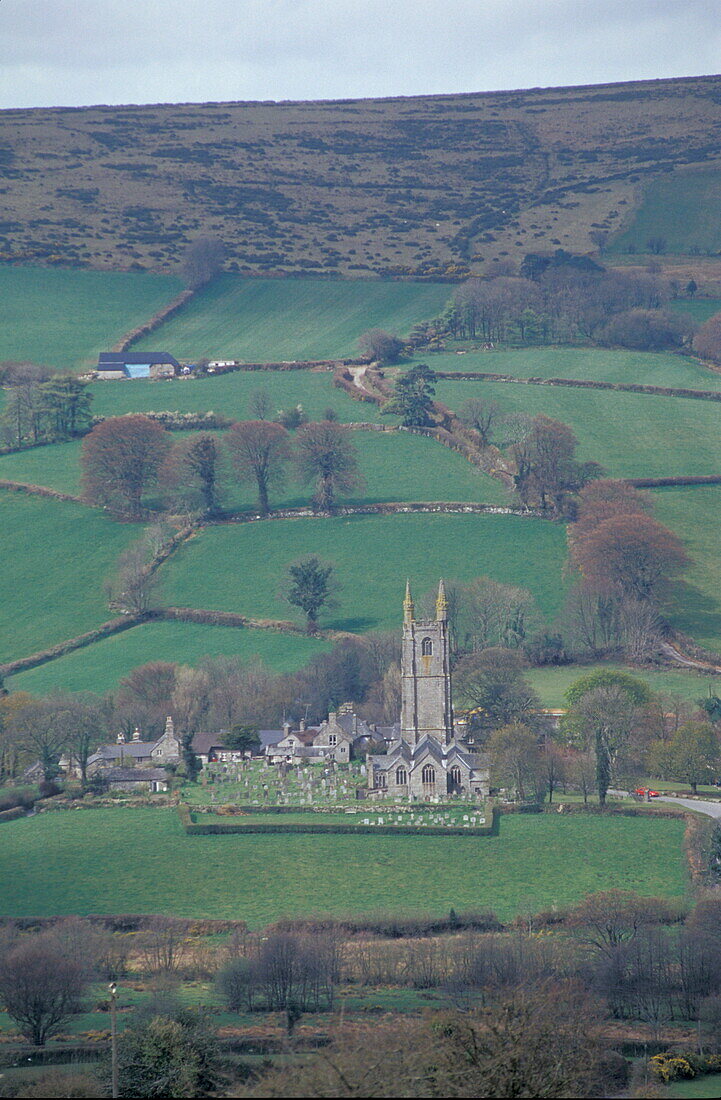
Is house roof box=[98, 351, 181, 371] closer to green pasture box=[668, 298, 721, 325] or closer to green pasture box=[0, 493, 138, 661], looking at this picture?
green pasture box=[0, 493, 138, 661]

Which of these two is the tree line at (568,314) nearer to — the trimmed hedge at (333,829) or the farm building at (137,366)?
the farm building at (137,366)

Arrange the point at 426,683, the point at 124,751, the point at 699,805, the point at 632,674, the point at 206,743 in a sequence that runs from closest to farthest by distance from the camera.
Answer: the point at 699,805
the point at 426,683
the point at 124,751
the point at 206,743
the point at 632,674

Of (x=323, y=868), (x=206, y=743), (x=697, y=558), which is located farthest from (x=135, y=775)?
(x=697, y=558)

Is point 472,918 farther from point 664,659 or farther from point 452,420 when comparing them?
point 452,420

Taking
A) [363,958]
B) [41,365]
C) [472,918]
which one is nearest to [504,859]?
[472,918]

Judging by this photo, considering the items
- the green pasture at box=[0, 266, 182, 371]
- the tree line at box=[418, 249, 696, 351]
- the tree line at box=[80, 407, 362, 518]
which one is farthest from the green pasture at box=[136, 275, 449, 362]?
the tree line at box=[80, 407, 362, 518]

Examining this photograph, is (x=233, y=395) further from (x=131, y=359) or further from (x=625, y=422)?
(x=625, y=422)
